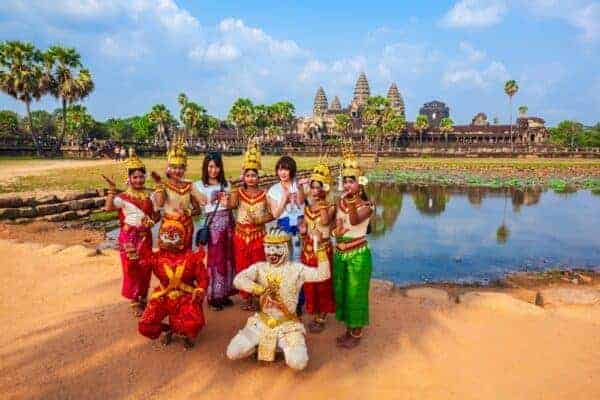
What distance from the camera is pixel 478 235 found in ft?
43.4

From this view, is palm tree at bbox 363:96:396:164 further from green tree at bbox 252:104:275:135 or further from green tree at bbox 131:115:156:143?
green tree at bbox 131:115:156:143

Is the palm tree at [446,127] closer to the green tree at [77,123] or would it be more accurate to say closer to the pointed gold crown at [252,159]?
the green tree at [77,123]

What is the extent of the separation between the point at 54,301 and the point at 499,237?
11.6 metres

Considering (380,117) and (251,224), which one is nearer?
(251,224)

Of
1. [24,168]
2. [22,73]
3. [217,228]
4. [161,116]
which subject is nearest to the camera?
[217,228]

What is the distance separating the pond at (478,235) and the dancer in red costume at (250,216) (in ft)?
14.0

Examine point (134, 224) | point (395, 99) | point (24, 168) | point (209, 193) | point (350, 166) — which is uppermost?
point (395, 99)

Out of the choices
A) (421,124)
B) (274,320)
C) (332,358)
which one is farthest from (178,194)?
(421,124)

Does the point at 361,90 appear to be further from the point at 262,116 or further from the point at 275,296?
the point at 275,296

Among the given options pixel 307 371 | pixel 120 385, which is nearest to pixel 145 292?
pixel 120 385

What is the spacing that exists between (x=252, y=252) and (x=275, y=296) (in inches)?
40.3

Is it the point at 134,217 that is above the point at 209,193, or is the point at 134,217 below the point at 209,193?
below

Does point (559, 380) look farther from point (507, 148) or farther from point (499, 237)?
point (507, 148)

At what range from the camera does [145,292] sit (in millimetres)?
5398
